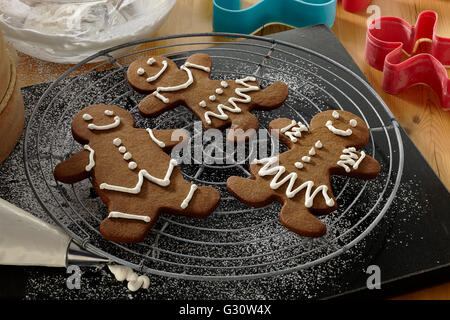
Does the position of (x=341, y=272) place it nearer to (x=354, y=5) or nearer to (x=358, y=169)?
(x=358, y=169)

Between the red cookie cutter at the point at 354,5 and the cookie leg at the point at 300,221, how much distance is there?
76cm

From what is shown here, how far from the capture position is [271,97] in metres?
1.20

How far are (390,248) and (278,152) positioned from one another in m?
0.28

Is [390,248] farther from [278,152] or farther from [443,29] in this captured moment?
[443,29]

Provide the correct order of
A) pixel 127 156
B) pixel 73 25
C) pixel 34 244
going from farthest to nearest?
pixel 73 25 < pixel 127 156 < pixel 34 244

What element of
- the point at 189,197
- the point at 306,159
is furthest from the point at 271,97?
the point at 189,197

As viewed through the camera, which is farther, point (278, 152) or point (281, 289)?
point (278, 152)

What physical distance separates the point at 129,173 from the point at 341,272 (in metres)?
0.41

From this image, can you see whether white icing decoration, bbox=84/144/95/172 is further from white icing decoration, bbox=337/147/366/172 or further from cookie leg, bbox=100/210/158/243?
white icing decoration, bbox=337/147/366/172

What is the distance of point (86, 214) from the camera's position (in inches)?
41.5

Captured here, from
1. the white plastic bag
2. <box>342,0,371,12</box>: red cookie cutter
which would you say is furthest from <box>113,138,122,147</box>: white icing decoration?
<box>342,0,371,12</box>: red cookie cutter

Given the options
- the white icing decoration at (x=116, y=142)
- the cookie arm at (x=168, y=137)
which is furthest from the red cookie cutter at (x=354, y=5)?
the white icing decoration at (x=116, y=142)
